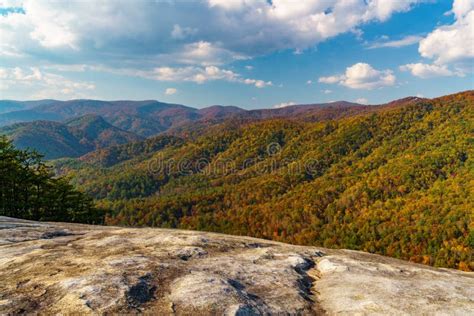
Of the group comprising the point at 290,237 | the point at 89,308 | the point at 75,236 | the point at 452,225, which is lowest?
the point at 290,237

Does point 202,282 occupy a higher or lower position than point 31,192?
higher

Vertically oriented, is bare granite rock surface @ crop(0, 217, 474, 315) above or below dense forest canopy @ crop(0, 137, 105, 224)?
above

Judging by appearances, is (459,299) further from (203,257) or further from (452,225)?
(452,225)

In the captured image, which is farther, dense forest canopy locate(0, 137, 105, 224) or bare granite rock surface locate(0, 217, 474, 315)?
dense forest canopy locate(0, 137, 105, 224)

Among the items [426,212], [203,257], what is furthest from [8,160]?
[426,212]

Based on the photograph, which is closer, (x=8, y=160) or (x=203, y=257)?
(x=203, y=257)
